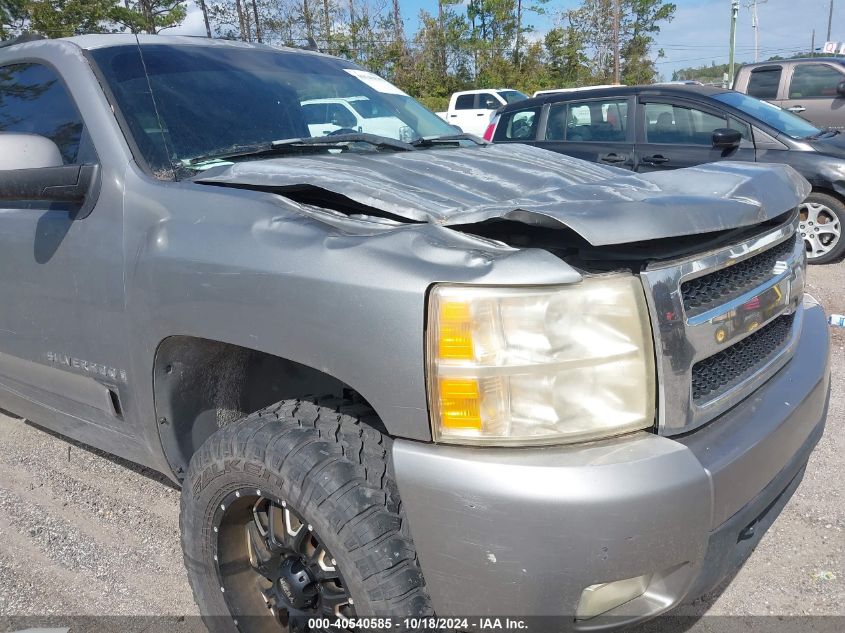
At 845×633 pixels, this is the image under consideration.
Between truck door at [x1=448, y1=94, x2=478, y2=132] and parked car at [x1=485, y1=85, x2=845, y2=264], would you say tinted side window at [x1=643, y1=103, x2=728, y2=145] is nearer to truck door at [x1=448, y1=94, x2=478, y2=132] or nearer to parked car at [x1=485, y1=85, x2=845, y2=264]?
parked car at [x1=485, y1=85, x2=845, y2=264]

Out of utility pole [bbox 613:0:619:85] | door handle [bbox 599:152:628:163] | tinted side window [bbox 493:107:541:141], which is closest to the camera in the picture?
door handle [bbox 599:152:628:163]

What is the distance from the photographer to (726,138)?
6.45m

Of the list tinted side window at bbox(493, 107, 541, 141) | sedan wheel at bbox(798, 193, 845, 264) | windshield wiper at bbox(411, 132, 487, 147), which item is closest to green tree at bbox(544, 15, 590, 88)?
tinted side window at bbox(493, 107, 541, 141)

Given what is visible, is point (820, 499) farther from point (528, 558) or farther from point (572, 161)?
point (528, 558)

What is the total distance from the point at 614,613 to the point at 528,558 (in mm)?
297

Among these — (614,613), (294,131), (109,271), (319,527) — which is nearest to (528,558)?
(614,613)

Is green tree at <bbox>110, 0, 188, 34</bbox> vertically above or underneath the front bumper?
above

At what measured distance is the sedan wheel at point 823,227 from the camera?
252 inches

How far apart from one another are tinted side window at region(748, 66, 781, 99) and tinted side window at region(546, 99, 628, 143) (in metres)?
5.59

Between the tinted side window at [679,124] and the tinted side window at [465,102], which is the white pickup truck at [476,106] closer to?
the tinted side window at [465,102]

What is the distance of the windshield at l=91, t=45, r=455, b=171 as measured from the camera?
2.29 m

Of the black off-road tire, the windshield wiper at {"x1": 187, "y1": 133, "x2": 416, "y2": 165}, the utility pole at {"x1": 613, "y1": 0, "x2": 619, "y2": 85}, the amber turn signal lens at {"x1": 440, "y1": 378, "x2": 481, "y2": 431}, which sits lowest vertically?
the black off-road tire

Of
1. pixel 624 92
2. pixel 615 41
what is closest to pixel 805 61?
pixel 624 92

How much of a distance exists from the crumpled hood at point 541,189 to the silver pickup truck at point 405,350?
0.04ft
